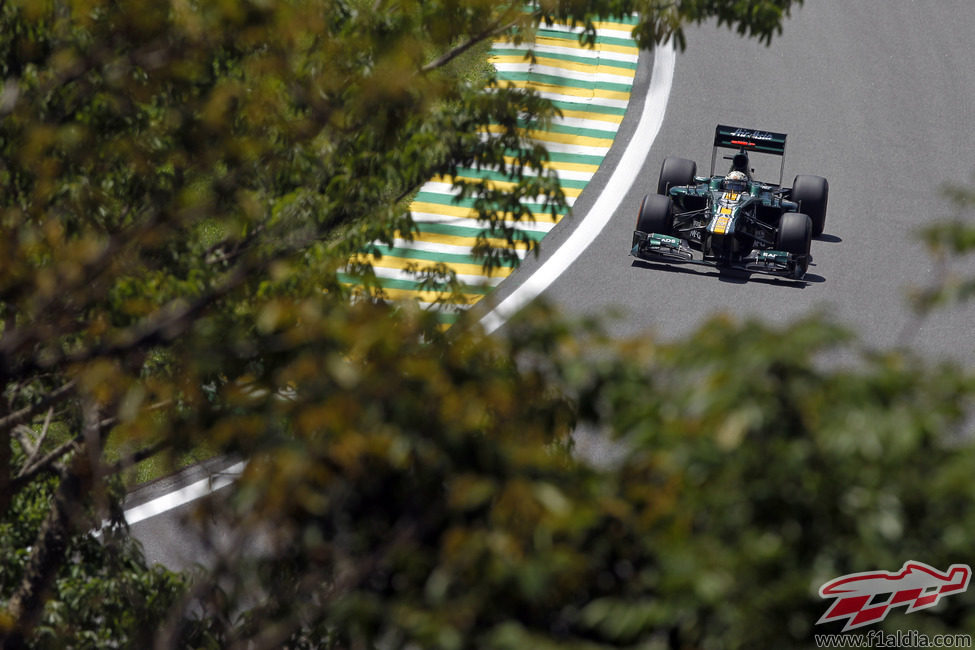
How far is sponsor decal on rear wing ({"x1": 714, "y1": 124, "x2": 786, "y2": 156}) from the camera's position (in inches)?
514

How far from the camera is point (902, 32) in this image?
19.1m

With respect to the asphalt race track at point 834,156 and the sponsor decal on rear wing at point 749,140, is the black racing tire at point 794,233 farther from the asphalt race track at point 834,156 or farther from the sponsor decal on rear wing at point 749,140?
the sponsor decal on rear wing at point 749,140

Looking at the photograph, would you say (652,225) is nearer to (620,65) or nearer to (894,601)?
(620,65)

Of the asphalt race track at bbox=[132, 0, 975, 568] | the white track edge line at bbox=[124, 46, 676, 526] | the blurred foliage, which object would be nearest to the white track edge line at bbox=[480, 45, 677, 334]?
the white track edge line at bbox=[124, 46, 676, 526]

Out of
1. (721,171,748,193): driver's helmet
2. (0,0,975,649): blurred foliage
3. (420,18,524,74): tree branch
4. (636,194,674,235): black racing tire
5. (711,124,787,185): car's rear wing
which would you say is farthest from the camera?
(711,124,787,185): car's rear wing

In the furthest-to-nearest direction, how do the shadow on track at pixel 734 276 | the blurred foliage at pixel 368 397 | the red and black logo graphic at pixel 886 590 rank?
1. the shadow on track at pixel 734 276
2. the red and black logo graphic at pixel 886 590
3. the blurred foliage at pixel 368 397

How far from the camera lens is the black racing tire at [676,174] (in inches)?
524

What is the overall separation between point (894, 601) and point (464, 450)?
4.21 ft

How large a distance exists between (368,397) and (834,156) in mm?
13750

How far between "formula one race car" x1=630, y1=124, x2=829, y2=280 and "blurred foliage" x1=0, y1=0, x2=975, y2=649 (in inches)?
261

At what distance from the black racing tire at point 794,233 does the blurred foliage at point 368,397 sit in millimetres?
6723

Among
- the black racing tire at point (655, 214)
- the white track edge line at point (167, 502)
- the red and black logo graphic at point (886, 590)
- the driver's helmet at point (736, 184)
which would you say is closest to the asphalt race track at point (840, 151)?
the black racing tire at point (655, 214)

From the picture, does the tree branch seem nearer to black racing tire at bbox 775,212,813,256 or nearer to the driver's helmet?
black racing tire at bbox 775,212,813,256

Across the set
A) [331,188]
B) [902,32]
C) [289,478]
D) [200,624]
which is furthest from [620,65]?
[289,478]
